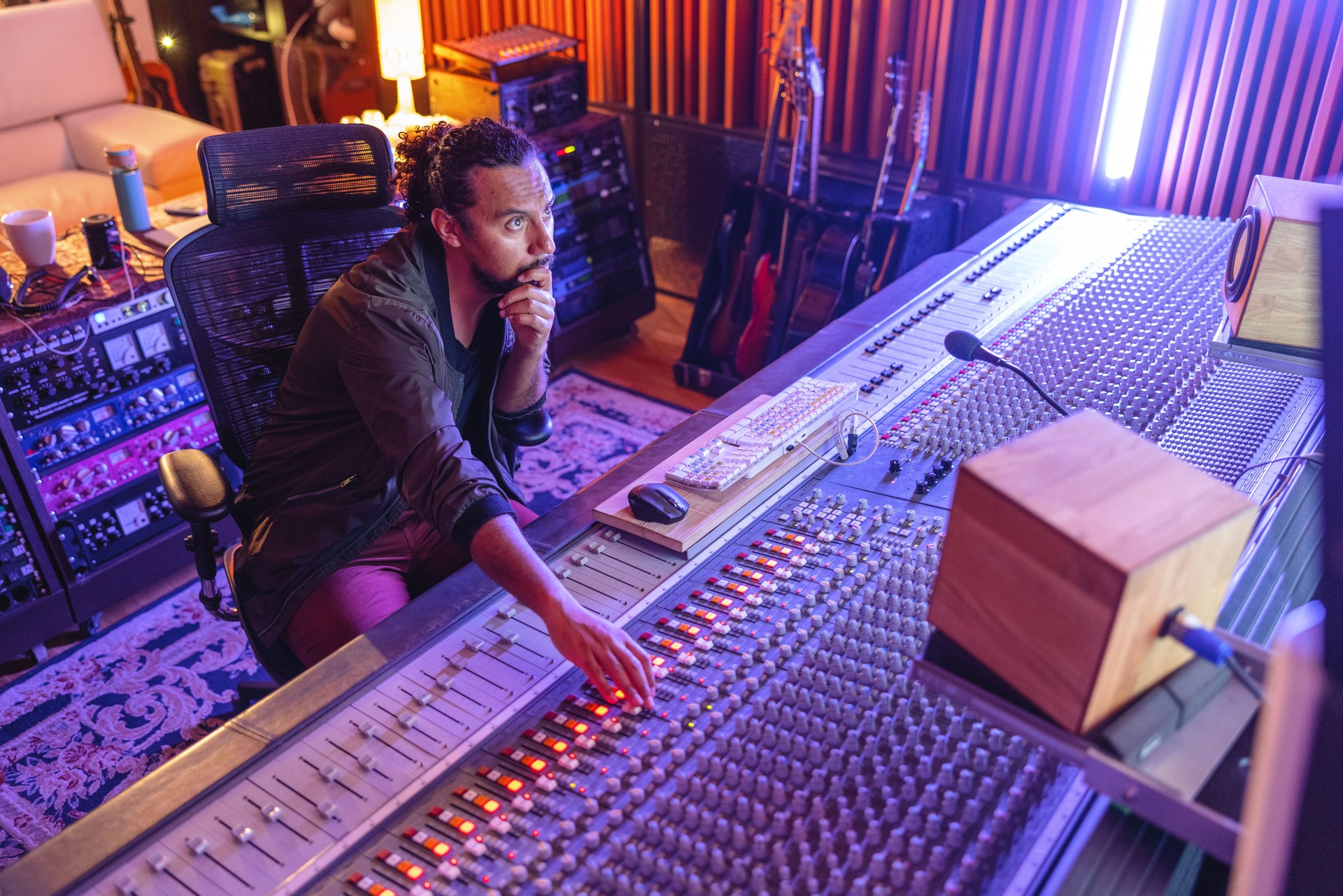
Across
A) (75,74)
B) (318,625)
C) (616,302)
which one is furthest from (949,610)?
(75,74)

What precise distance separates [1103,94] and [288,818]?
3113 mm

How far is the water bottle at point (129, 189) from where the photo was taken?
2729 mm

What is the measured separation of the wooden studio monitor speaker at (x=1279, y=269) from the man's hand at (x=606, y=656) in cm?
114

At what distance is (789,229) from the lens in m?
3.48

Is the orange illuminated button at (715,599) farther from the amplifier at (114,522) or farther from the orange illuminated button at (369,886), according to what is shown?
the amplifier at (114,522)

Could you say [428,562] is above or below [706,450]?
below

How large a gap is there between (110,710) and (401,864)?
1773 mm

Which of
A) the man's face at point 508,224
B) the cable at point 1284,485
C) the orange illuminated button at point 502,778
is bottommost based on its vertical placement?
the orange illuminated button at point 502,778

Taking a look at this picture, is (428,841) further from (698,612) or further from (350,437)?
(350,437)

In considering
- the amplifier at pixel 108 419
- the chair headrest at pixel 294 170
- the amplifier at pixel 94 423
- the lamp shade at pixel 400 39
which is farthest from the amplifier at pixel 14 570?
the lamp shade at pixel 400 39

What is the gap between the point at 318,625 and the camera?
5.67ft

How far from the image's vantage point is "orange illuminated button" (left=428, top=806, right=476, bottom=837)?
3.49ft

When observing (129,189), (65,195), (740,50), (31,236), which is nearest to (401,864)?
(31,236)

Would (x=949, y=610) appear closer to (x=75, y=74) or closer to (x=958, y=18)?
(x=958, y=18)
